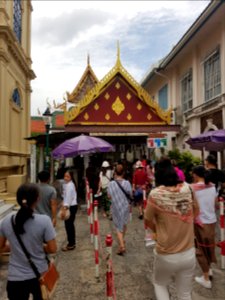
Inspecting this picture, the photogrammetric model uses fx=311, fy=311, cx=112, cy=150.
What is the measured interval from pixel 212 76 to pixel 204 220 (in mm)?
9398

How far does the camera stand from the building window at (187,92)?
15.0m

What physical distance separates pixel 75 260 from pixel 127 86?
945 cm

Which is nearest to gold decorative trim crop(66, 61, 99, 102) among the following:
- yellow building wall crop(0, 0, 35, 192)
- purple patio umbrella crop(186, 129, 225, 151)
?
yellow building wall crop(0, 0, 35, 192)

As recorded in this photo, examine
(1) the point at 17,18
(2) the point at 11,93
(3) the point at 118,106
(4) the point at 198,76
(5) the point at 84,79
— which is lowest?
(3) the point at 118,106

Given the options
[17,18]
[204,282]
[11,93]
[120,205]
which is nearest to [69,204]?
[120,205]

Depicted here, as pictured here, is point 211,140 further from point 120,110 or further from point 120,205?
point 120,110

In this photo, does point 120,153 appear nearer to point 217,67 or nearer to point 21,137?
point 21,137

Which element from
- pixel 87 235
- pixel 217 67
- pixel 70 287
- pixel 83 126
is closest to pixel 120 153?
pixel 83 126

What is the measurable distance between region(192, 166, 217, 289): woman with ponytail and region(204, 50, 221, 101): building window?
331 inches

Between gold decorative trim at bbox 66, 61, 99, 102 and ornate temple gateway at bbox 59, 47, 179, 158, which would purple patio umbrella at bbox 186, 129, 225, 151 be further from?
gold decorative trim at bbox 66, 61, 99, 102

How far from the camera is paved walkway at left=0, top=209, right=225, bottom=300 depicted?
4.24 m

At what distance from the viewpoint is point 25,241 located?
2723 millimetres

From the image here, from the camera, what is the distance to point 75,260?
222 inches

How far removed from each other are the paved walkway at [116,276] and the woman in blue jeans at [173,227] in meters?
1.40
